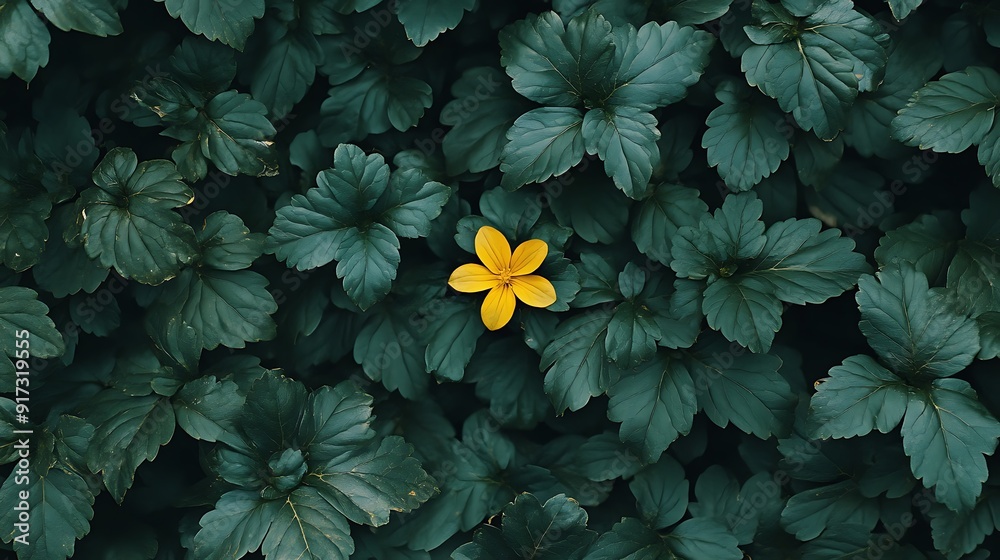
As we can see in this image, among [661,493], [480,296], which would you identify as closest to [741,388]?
[661,493]

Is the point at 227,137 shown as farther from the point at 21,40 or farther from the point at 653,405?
the point at 653,405

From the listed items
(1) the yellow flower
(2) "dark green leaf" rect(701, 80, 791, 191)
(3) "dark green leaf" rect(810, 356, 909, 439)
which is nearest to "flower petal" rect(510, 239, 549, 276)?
(1) the yellow flower

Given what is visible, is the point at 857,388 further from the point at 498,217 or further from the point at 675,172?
the point at 498,217

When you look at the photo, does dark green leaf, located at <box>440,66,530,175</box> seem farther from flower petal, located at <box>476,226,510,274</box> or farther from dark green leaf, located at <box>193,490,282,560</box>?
dark green leaf, located at <box>193,490,282,560</box>

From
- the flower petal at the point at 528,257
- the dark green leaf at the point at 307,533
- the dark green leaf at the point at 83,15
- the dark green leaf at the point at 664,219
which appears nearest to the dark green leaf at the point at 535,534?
the dark green leaf at the point at 307,533

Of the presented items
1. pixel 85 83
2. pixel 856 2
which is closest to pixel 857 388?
pixel 856 2
